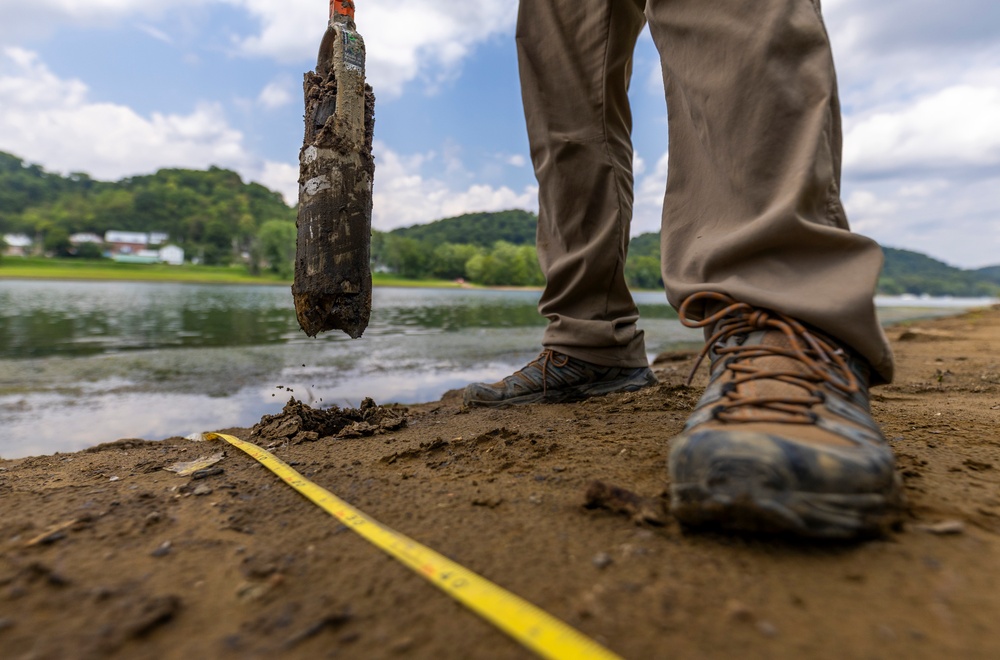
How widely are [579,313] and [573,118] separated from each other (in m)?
0.77

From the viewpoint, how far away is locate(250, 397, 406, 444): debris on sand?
1.73 metres

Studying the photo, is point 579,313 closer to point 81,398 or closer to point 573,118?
point 573,118

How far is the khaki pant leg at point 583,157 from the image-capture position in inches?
74.3

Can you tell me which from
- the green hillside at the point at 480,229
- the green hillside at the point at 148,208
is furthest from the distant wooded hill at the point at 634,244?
the green hillside at the point at 148,208

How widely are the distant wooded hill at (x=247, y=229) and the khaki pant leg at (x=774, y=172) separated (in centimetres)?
4104

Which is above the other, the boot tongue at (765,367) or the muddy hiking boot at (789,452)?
the boot tongue at (765,367)

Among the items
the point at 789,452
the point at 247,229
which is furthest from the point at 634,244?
the point at 789,452

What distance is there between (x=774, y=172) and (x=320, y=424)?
1592 millimetres

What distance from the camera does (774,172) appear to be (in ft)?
3.46

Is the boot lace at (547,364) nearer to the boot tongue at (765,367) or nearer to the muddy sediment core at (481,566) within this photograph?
the muddy sediment core at (481,566)

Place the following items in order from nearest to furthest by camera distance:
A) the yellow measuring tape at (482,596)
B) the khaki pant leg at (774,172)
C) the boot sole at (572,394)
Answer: the yellow measuring tape at (482,596)
the khaki pant leg at (774,172)
the boot sole at (572,394)

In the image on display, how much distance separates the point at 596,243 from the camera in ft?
6.51

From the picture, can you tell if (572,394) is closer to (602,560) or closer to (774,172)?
(774,172)

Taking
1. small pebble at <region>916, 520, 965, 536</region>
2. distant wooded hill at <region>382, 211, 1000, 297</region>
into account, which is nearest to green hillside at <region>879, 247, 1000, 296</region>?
distant wooded hill at <region>382, 211, 1000, 297</region>
